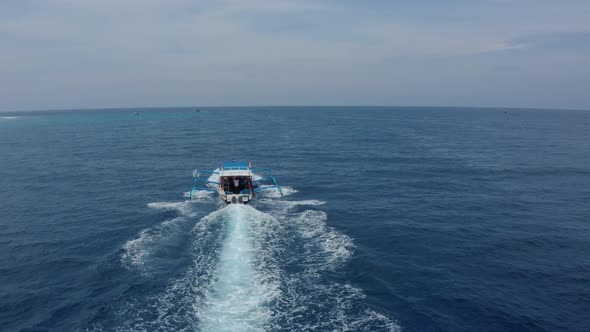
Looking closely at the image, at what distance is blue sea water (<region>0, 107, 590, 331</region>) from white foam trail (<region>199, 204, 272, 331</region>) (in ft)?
0.63

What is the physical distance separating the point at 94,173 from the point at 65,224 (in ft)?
127

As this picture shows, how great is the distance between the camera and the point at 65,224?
191 ft

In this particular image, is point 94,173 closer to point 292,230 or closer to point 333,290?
point 292,230

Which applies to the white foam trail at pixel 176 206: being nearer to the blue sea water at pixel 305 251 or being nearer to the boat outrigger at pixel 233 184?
the blue sea water at pixel 305 251

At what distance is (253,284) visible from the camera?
3944cm

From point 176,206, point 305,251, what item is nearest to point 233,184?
point 176,206

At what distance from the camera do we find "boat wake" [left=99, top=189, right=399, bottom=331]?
109 feet

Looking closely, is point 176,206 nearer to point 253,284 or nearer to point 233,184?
point 233,184

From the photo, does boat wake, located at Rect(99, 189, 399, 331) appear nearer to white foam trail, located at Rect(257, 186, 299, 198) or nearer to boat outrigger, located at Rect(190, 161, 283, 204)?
boat outrigger, located at Rect(190, 161, 283, 204)

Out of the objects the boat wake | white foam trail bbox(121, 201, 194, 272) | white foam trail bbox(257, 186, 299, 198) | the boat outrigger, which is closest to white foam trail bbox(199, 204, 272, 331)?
the boat wake

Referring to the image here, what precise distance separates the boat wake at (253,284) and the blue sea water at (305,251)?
7.6 inches

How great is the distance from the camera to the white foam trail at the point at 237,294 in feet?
108

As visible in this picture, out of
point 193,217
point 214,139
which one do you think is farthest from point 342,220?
point 214,139

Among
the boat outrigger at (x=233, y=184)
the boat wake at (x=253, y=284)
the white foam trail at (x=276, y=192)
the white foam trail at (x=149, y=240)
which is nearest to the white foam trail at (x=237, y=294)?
the boat wake at (x=253, y=284)
